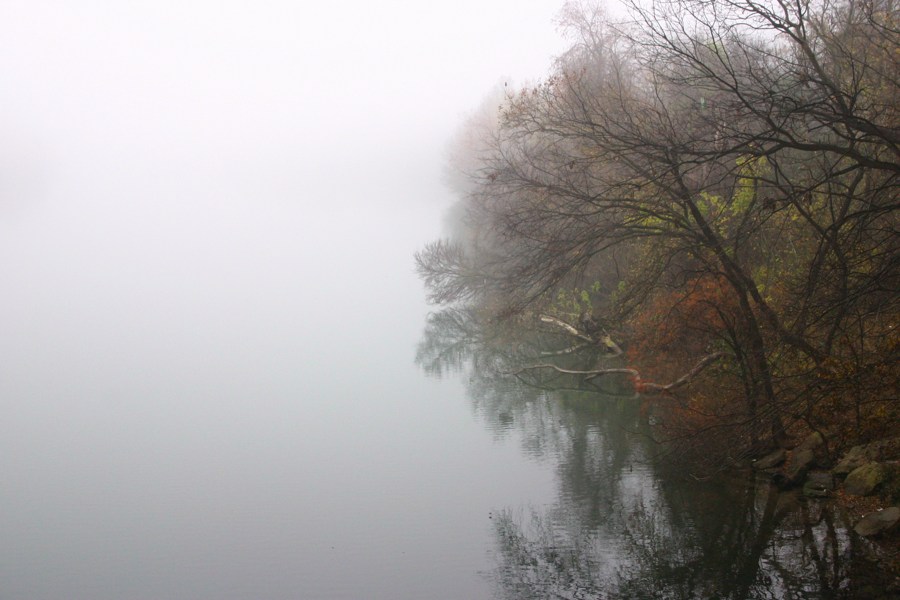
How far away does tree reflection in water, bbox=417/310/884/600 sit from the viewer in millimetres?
10164

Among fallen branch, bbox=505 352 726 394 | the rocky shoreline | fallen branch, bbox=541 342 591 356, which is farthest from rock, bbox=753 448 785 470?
fallen branch, bbox=541 342 591 356

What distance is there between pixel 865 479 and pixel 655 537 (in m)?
2.57

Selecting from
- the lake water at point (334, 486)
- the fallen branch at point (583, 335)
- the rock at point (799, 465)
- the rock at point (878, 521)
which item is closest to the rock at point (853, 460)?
the rock at point (799, 465)

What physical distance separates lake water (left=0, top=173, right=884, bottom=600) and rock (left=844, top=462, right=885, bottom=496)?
49cm

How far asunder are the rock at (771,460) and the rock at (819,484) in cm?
84

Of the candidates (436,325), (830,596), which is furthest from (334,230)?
(830,596)

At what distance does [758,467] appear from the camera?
1325cm

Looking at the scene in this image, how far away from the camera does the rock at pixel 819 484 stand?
11.8 meters

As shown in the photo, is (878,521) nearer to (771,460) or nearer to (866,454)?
(866,454)

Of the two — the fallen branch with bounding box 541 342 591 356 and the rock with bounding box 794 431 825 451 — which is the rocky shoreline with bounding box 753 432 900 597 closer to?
the rock with bounding box 794 431 825 451

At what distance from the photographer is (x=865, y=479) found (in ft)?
36.0

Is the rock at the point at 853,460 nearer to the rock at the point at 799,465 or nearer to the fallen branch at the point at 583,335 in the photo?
the rock at the point at 799,465

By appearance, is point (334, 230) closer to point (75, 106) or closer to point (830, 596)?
point (830, 596)

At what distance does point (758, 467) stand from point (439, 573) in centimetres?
497
